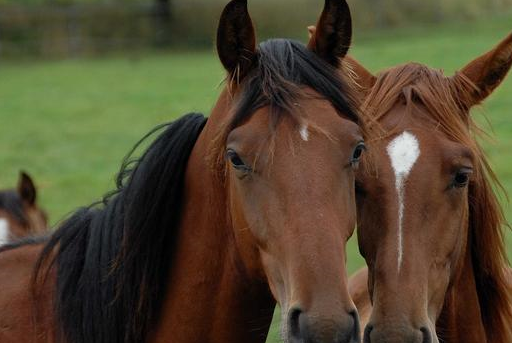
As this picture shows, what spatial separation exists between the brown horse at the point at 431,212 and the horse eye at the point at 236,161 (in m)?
0.65

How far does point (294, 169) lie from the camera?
323cm

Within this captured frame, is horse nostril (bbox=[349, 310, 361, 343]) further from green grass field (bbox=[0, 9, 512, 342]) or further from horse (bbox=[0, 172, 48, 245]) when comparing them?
green grass field (bbox=[0, 9, 512, 342])

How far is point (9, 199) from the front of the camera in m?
7.88

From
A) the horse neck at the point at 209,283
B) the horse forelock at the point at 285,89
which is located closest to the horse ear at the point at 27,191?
the horse neck at the point at 209,283

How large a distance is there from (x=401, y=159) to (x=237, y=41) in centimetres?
82

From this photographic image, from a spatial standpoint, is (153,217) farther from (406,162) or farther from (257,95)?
(406,162)

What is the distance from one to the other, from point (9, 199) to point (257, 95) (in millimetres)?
4883

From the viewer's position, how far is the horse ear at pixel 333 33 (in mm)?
3482

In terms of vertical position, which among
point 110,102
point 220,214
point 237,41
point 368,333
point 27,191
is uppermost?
point 237,41

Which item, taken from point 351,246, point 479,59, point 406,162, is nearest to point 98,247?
point 406,162

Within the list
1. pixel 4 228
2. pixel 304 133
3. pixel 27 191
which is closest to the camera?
pixel 304 133

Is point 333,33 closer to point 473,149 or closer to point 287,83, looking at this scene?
point 287,83

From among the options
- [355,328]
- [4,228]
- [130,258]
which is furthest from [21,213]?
[355,328]

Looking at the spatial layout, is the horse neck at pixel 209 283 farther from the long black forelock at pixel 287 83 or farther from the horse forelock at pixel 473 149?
the horse forelock at pixel 473 149
